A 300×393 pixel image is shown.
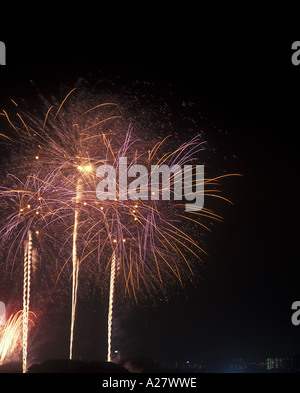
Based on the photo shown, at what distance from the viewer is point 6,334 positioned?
99.5ft

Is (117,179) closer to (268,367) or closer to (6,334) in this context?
(6,334)

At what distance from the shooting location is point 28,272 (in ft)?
86.6

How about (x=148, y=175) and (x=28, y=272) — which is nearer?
(x=148, y=175)

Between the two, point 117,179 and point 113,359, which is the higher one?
point 117,179

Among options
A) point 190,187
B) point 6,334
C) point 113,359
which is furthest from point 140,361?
point 190,187
